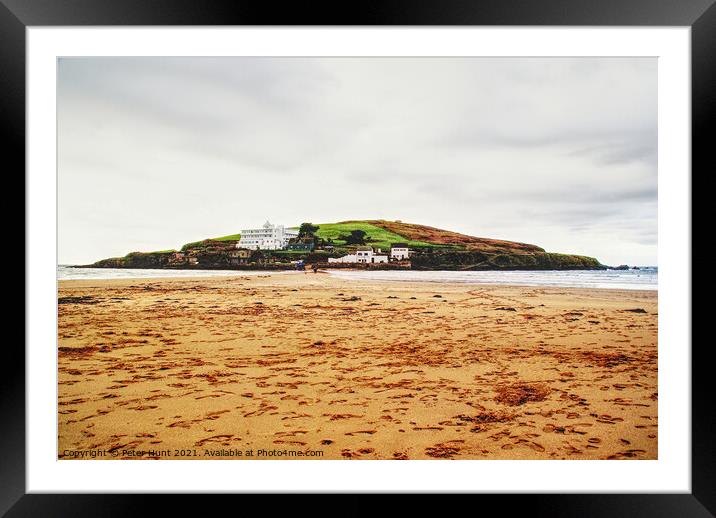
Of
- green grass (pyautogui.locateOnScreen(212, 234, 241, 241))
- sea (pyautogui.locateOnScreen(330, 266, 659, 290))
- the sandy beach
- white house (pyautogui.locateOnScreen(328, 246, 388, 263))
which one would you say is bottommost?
the sandy beach

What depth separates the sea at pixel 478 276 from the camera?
554cm

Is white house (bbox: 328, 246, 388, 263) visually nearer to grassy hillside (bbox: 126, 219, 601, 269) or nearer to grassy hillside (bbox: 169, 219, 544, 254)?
grassy hillside (bbox: 126, 219, 601, 269)

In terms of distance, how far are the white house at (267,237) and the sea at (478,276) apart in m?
1.00

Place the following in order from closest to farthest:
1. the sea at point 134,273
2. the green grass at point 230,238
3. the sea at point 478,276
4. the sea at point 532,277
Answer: the sea at point 134,273 → the sea at point 478,276 → the sea at point 532,277 → the green grass at point 230,238

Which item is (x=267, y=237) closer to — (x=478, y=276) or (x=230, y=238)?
(x=230, y=238)

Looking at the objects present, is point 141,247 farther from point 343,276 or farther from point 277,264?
point 343,276

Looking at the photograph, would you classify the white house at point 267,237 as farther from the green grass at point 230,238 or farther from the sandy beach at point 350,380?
the sandy beach at point 350,380

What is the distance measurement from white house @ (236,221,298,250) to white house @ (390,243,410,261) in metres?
2.91

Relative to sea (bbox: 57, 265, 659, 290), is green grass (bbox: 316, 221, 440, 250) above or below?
above

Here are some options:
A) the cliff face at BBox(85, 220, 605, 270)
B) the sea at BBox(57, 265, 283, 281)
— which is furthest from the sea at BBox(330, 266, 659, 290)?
the sea at BBox(57, 265, 283, 281)

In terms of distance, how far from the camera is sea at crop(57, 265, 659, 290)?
554 cm
